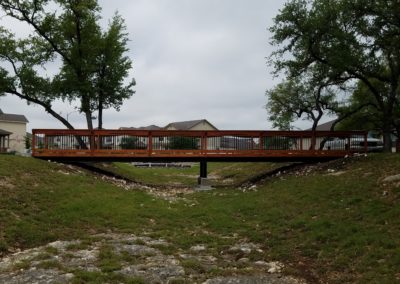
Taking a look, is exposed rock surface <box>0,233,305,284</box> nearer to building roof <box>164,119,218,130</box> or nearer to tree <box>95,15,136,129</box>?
tree <box>95,15,136,129</box>

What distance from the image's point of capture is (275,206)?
45.3ft

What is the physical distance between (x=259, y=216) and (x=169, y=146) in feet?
32.0

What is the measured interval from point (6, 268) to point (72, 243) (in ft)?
6.03

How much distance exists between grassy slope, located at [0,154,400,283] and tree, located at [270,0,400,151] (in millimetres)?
5373

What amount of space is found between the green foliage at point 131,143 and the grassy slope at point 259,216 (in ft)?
14.0

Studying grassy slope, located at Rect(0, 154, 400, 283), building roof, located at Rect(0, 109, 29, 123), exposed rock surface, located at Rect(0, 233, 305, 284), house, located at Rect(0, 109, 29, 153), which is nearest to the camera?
exposed rock surface, located at Rect(0, 233, 305, 284)

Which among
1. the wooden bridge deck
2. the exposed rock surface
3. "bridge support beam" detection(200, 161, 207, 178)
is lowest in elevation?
the exposed rock surface

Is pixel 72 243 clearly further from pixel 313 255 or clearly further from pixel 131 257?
pixel 313 255

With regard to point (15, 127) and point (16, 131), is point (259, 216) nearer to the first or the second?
point (16, 131)

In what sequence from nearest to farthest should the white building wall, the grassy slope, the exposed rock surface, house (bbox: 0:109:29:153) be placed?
the exposed rock surface → the grassy slope → the white building wall → house (bbox: 0:109:29:153)

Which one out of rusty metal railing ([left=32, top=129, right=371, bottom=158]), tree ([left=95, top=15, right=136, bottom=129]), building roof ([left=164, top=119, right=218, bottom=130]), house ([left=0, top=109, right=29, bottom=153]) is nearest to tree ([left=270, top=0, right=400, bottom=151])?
rusty metal railing ([left=32, top=129, right=371, bottom=158])

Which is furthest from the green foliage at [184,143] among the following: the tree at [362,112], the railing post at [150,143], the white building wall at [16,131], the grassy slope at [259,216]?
the white building wall at [16,131]

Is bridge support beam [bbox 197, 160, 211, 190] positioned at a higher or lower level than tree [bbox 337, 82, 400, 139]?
lower

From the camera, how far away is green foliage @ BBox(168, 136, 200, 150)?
21.7m
